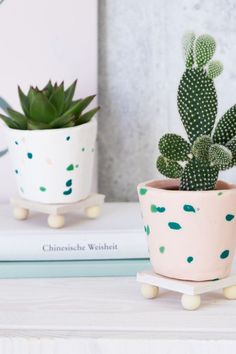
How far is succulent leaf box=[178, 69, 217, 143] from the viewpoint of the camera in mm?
697

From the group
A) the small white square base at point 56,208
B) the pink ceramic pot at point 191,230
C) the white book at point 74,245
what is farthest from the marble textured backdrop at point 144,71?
the pink ceramic pot at point 191,230

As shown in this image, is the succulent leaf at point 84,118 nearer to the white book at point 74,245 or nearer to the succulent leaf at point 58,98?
the succulent leaf at point 58,98

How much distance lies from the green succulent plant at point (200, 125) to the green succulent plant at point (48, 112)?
203 millimetres

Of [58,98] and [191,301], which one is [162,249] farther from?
[58,98]

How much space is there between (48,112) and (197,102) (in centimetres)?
24

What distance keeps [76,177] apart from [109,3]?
1.06 feet

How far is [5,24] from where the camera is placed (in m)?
1.07

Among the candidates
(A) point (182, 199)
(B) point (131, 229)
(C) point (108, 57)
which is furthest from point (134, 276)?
(C) point (108, 57)

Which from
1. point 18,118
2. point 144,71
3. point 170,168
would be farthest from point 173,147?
point 144,71

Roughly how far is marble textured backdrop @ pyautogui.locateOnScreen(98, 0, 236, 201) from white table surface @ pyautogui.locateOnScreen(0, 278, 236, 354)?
381 millimetres

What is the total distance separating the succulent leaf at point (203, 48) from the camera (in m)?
0.68

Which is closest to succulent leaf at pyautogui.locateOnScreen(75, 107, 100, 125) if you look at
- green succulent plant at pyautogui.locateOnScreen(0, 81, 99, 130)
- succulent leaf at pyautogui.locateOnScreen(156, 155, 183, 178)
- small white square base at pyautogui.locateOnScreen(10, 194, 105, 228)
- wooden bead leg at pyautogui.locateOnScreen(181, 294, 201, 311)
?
green succulent plant at pyautogui.locateOnScreen(0, 81, 99, 130)

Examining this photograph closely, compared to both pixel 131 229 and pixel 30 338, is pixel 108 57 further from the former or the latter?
pixel 30 338

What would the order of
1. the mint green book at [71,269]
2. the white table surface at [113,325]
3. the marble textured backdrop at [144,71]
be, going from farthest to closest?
the marble textured backdrop at [144,71] < the mint green book at [71,269] < the white table surface at [113,325]
